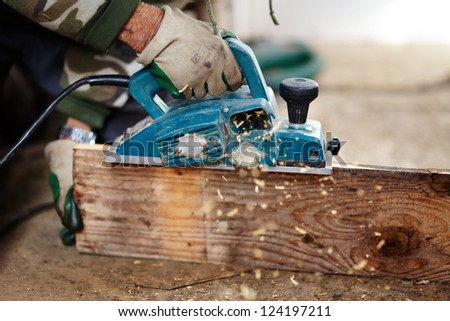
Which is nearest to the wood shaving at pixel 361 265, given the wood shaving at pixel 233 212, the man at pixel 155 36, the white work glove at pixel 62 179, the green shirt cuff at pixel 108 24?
the wood shaving at pixel 233 212

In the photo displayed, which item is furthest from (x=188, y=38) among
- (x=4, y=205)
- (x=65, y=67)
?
(x=4, y=205)

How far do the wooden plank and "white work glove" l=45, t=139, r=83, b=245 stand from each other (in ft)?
0.25

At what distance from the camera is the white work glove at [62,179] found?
1.96 meters

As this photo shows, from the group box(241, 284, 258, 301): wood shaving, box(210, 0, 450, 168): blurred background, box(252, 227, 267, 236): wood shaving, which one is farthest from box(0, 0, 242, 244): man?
box(210, 0, 450, 168): blurred background

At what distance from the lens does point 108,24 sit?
174cm

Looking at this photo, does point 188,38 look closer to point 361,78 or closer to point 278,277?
point 278,277

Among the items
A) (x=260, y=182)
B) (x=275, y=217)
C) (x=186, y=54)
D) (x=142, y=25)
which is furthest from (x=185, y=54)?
(x=275, y=217)

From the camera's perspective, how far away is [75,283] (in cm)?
182

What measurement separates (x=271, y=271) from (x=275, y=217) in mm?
194

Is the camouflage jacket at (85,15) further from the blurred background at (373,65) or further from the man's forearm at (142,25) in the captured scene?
the blurred background at (373,65)

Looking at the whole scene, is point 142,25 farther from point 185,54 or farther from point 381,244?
point 381,244

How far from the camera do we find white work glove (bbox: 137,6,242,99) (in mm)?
1680

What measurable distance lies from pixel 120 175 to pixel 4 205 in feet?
2.60

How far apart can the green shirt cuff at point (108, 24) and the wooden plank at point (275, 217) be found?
1.11 ft
